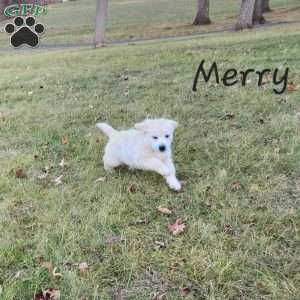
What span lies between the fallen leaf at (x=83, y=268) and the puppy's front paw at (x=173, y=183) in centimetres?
98

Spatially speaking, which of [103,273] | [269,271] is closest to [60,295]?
[103,273]

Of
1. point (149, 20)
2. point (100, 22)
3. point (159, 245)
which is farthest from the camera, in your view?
→ point (149, 20)

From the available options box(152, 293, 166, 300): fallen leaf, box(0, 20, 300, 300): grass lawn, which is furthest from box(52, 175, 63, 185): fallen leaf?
box(152, 293, 166, 300): fallen leaf

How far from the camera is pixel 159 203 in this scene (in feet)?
9.73

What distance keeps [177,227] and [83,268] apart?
0.65 m

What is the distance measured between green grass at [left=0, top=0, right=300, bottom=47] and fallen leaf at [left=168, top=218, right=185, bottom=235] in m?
17.1

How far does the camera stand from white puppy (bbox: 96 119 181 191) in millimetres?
3096

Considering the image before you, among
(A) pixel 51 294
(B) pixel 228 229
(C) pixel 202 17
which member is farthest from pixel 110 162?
(C) pixel 202 17

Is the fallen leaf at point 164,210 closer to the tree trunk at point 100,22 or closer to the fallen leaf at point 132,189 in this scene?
the fallen leaf at point 132,189

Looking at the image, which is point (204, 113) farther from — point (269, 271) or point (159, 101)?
point (269, 271)

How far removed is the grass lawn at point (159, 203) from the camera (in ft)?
7.22

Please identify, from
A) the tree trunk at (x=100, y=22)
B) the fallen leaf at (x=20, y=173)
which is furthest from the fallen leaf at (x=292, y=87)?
the tree trunk at (x=100, y=22)

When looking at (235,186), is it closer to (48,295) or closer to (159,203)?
(159,203)

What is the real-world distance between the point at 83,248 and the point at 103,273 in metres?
0.27
